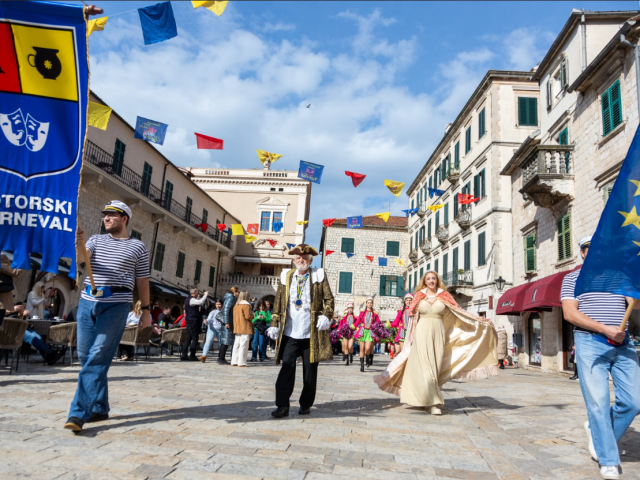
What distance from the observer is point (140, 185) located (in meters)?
24.9

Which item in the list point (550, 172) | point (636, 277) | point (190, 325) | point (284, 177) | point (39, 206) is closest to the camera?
point (636, 277)

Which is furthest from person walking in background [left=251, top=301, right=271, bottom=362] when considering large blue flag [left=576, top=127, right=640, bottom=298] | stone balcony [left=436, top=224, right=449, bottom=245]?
stone balcony [left=436, top=224, right=449, bottom=245]

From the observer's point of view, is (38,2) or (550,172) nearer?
(38,2)

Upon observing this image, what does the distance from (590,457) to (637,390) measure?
87 cm

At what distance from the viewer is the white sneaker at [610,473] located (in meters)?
3.37

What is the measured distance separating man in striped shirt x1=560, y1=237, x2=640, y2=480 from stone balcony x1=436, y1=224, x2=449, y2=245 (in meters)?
27.0

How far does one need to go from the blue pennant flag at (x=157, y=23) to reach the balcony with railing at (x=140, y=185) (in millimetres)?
11899

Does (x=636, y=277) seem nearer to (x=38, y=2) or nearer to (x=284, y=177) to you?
(x=38, y=2)

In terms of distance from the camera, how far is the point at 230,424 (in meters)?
4.47

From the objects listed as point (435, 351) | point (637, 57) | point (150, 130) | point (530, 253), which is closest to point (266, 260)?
point (150, 130)

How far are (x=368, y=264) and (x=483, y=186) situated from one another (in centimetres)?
1949

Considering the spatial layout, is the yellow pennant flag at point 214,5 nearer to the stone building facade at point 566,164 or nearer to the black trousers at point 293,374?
the black trousers at point 293,374

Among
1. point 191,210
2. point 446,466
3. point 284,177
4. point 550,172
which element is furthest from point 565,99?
point 284,177

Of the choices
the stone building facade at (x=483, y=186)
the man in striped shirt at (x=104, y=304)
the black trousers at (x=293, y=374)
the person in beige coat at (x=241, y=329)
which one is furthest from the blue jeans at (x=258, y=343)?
the stone building facade at (x=483, y=186)
